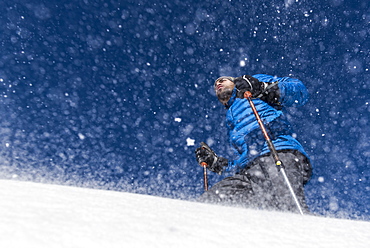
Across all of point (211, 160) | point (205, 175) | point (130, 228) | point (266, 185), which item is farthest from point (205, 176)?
point (130, 228)

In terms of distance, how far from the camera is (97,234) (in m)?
0.73

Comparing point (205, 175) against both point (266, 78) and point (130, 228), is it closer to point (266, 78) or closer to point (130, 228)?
point (266, 78)

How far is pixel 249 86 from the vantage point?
2.91 m

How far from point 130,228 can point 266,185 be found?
1.89 m

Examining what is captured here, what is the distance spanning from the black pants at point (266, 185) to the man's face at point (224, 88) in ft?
3.07

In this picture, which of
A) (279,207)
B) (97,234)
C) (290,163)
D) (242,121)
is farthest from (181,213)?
(242,121)

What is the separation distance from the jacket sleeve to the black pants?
0.70 meters

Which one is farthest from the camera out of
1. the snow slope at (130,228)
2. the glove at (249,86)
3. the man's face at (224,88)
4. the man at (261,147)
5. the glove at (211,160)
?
the glove at (211,160)

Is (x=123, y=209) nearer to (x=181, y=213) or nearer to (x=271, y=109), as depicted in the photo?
(x=181, y=213)

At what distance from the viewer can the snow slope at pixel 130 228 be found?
0.68m

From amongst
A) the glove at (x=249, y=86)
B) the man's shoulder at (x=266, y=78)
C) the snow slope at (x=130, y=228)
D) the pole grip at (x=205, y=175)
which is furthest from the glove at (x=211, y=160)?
the snow slope at (x=130, y=228)

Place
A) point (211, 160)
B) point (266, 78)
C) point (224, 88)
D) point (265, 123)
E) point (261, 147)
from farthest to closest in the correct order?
point (211, 160)
point (266, 78)
point (224, 88)
point (265, 123)
point (261, 147)

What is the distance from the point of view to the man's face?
313 centimetres

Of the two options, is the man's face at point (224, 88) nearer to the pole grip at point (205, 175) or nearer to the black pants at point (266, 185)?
the black pants at point (266, 185)
